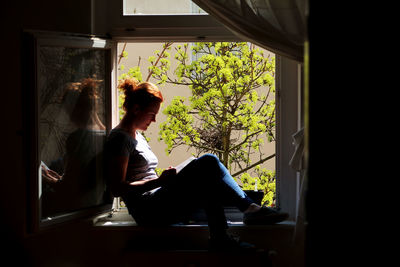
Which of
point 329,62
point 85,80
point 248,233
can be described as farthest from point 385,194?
point 85,80

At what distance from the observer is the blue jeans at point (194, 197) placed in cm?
239

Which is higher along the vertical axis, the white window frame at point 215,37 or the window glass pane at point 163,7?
the window glass pane at point 163,7

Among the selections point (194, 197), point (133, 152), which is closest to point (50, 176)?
point (133, 152)

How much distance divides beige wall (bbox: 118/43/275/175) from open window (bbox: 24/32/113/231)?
26 cm

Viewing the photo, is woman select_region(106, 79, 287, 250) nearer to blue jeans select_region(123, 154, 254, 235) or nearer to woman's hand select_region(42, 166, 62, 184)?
blue jeans select_region(123, 154, 254, 235)

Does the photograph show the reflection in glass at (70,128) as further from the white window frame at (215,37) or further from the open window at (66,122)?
the white window frame at (215,37)

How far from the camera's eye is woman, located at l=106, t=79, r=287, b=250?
239 cm

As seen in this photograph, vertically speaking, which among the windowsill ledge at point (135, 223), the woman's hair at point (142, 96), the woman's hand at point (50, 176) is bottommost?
the windowsill ledge at point (135, 223)

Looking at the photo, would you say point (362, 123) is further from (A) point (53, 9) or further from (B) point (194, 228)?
(A) point (53, 9)

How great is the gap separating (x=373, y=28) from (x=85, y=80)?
1689 millimetres

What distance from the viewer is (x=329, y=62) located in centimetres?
112

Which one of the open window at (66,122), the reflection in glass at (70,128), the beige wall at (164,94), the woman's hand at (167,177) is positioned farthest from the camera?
the beige wall at (164,94)
